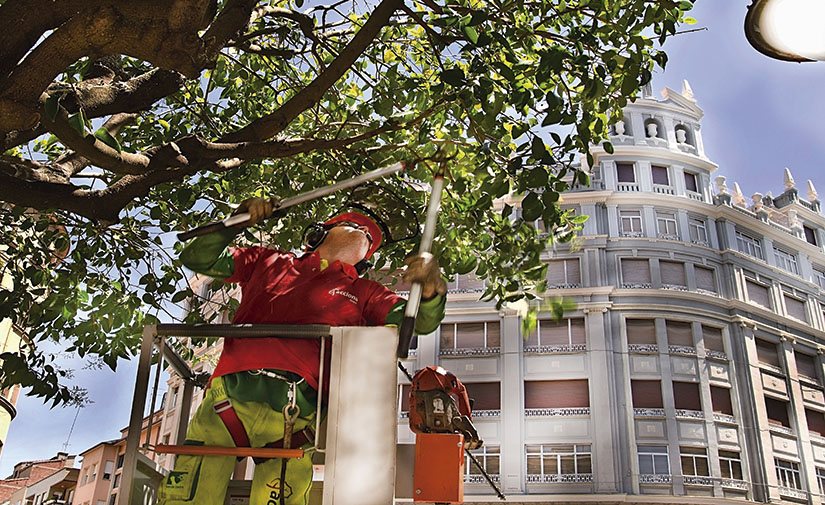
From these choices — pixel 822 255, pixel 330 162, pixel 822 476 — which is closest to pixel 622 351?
pixel 822 476

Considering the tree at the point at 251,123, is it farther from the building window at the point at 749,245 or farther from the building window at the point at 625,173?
the building window at the point at 749,245

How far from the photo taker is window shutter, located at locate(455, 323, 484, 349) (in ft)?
96.0

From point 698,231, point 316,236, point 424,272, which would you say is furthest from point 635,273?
point 424,272

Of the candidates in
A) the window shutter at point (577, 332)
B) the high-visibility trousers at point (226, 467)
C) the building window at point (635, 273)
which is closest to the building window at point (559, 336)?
the window shutter at point (577, 332)

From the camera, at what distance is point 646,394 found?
27734mm

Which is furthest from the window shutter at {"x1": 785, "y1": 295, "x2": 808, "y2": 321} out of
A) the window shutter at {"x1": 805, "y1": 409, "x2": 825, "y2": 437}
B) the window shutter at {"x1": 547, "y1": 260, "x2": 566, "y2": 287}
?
the window shutter at {"x1": 547, "y1": 260, "x2": 566, "y2": 287}

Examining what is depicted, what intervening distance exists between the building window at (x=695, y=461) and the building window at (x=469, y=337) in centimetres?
772

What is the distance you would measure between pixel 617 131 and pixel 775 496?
1606 cm

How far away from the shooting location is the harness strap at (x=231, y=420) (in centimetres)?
348

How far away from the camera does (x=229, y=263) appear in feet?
12.5

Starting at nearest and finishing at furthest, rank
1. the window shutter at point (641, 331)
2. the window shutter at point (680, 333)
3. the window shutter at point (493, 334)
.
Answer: the window shutter at point (641, 331), the window shutter at point (680, 333), the window shutter at point (493, 334)

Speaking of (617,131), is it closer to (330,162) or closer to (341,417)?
(330,162)

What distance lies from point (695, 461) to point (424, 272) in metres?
26.8

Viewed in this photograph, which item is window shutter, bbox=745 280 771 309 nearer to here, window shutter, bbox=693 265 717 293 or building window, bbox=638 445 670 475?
window shutter, bbox=693 265 717 293
